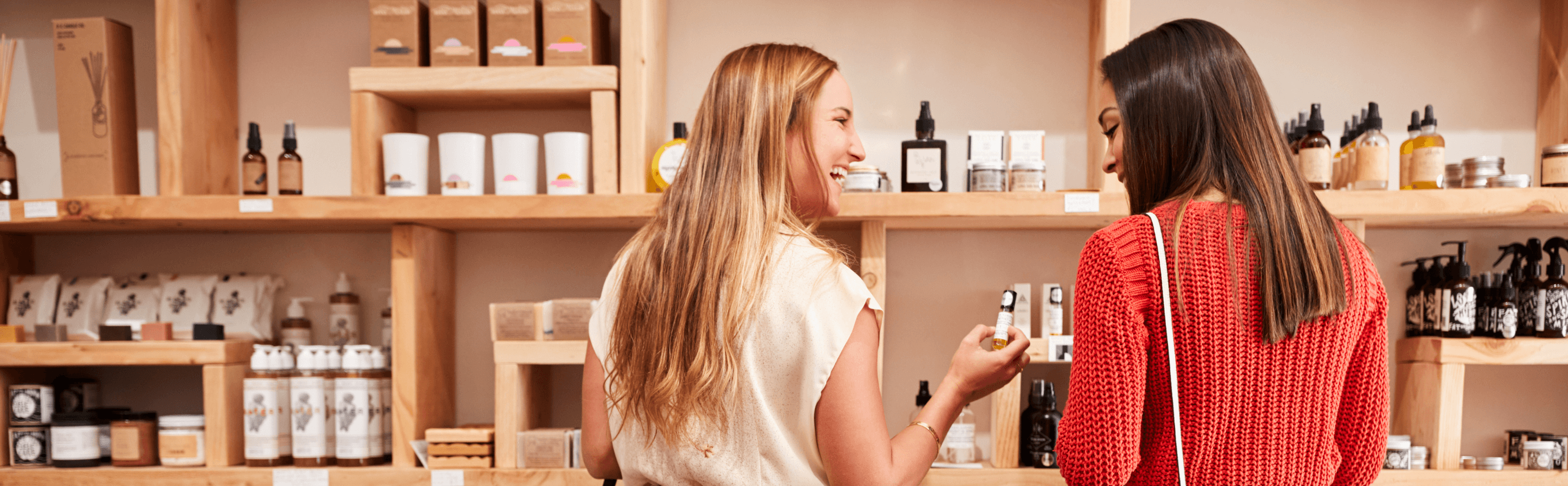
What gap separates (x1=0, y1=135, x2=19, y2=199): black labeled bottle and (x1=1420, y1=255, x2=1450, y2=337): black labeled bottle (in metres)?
3.11

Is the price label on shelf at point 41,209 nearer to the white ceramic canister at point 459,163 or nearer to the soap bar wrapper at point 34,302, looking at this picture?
the soap bar wrapper at point 34,302

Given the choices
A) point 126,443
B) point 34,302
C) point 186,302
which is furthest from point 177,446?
point 34,302

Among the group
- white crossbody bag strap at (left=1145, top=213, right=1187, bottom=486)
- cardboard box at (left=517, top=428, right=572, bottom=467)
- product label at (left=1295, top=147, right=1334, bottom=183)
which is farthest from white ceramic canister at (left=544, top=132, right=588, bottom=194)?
product label at (left=1295, top=147, right=1334, bottom=183)

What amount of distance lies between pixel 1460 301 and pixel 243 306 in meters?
2.65

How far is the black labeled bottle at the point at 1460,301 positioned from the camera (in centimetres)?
178

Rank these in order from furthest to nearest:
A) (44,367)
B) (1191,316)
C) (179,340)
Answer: (44,367)
(179,340)
(1191,316)

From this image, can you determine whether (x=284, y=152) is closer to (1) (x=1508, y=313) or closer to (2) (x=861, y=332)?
(2) (x=861, y=332)

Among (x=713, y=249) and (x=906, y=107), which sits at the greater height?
(x=906, y=107)

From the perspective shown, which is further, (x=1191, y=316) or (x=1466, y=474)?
(x=1466, y=474)

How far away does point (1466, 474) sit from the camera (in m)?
1.76

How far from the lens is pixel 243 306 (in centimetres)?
201

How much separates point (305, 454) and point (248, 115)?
35.2 inches

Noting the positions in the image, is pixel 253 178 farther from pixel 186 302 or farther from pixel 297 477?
pixel 297 477

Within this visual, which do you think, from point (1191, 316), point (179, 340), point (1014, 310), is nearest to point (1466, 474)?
point (1014, 310)
